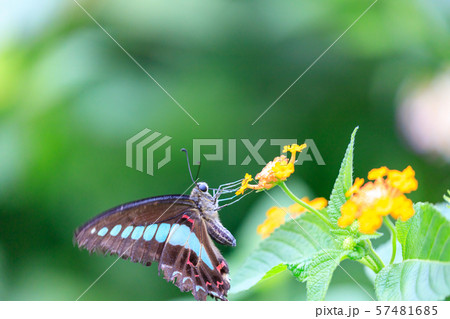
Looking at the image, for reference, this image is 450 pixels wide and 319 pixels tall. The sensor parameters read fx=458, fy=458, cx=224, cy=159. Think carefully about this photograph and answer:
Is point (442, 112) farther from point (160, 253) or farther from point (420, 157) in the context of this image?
point (160, 253)

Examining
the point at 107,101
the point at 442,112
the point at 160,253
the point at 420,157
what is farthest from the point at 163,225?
the point at 442,112

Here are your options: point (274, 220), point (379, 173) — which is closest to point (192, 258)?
point (274, 220)

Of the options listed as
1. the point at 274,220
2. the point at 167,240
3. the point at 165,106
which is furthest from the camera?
the point at 165,106

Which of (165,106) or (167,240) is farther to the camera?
(165,106)

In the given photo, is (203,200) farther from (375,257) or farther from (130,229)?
(375,257)

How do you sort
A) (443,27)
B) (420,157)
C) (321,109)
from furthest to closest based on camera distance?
(321,109), (420,157), (443,27)

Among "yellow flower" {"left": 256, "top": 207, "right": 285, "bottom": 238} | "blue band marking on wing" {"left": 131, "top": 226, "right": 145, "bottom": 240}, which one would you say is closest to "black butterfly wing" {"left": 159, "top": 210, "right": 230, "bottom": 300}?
"blue band marking on wing" {"left": 131, "top": 226, "right": 145, "bottom": 240}

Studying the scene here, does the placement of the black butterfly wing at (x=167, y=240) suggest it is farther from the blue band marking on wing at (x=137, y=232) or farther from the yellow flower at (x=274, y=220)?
the yellow flower at (x=274, y=220)

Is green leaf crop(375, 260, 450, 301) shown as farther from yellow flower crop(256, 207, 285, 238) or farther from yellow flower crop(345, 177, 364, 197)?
yellow flower crop(256, 207, 285, 238)
